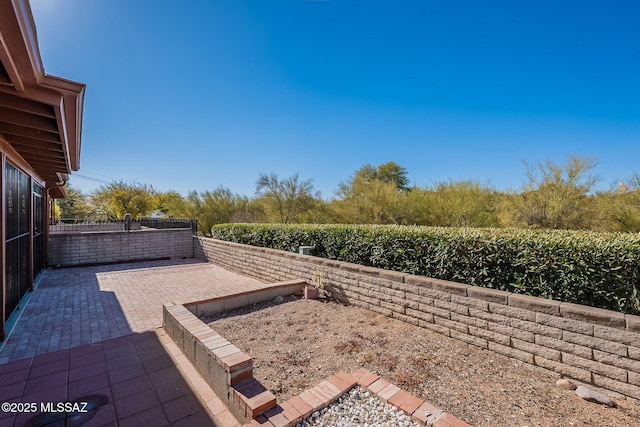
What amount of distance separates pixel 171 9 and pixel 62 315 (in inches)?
244

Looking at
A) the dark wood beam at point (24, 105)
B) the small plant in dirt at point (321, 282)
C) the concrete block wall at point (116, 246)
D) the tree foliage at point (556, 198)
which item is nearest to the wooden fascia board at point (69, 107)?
the dark wood beam at point (24, 105)

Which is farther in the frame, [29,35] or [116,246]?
[116,246]

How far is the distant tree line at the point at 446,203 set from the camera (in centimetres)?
900

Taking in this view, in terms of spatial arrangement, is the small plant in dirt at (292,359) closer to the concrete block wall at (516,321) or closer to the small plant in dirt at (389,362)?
the small plant in dirt at (389,362)

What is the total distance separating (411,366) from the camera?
2783 mm

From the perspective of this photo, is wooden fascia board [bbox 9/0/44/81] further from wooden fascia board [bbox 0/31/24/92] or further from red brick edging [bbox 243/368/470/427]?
red brick edging [bbox 243/368/470/427]

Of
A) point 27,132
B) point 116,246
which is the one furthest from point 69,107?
point 116,246

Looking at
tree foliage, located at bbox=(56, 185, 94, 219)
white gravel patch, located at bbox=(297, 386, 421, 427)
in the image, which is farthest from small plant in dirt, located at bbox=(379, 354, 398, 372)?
tree foliage, located at bbox=(56, 185, 94, 219)

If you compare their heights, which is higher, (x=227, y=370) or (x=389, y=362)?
(x=227, y=370)

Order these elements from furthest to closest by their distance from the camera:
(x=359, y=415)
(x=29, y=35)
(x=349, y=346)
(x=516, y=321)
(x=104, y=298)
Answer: (x=104, y=298)
(x=349, y=346)
(x=516, y=321)
(x=359, y=415)
(x=29, y=35)

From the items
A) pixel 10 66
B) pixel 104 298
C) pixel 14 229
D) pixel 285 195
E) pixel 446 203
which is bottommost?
pixel 104 298

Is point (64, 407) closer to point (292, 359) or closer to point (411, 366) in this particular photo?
point (292, 359)

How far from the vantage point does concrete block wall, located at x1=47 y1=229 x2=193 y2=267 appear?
8.30m

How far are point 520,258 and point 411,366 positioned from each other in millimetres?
1815
